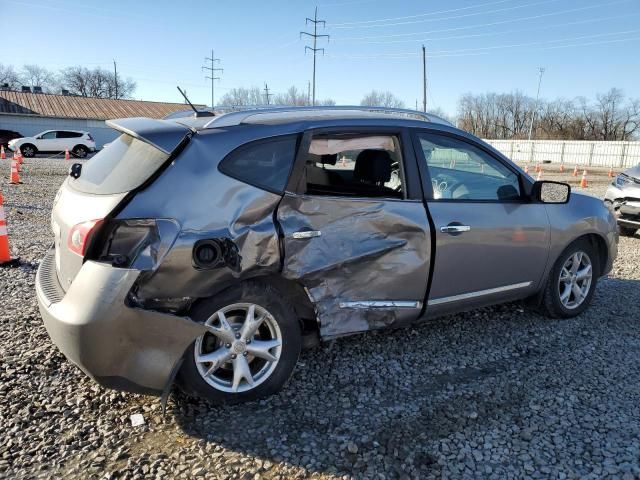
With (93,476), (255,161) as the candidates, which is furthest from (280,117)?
(93,476)

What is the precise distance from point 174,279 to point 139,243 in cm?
27

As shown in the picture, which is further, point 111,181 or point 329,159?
point 329,159

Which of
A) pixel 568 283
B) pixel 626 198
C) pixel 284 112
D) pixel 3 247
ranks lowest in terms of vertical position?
pixel 3 247

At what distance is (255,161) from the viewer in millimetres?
3119

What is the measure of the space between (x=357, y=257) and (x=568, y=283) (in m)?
2.42

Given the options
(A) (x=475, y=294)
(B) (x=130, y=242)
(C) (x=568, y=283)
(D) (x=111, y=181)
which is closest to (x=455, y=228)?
Answer: (A) (x=475, y=294)

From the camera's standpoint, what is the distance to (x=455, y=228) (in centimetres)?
371

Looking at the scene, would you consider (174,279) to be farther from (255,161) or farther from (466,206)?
(466,206)

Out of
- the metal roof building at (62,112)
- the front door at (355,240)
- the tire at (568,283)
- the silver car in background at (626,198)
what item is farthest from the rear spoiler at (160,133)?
the metal roof building at (62,112)

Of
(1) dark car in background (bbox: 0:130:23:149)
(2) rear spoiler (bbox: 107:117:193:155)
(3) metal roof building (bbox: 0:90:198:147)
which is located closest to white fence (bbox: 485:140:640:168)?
(3) metal roof building (bbox: 0:90:198:147)

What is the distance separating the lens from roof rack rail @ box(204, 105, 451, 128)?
3239mm

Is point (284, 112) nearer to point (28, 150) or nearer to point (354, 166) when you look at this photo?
point (354, 166)

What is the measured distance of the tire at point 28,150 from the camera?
2997cm

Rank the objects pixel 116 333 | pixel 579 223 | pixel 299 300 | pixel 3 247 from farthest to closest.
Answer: pixel 3 247 → pixel 579 223 → pixel 299 300 → pixel 116 333
